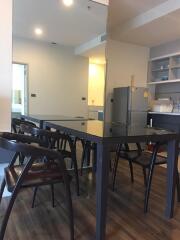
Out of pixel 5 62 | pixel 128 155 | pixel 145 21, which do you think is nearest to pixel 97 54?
pixel 145 21

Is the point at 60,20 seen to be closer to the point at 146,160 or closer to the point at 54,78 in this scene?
the point at 54,78

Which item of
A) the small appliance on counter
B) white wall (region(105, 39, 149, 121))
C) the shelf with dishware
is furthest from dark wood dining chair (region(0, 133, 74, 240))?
the shelf with dishware

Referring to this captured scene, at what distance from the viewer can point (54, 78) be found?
3184mm

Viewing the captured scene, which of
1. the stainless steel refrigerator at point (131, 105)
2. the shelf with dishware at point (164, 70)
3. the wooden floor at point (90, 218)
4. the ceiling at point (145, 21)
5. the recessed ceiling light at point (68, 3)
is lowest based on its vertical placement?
the wooden floor at point (90, 218)

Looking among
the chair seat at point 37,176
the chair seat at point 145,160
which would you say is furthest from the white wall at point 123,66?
the chair seat at point 37,176

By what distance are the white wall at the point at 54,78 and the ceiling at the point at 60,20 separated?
145 millimetres

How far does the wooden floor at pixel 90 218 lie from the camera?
5.00ft

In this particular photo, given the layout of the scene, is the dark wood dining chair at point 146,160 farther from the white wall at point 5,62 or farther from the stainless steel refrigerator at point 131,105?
the stainless steel refrigerator at point 131,105

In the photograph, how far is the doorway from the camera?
2529 mm

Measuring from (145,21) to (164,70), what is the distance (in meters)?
1.68

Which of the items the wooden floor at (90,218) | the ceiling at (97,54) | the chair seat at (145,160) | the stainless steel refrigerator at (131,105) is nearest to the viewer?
the wooden floor at (90,218)

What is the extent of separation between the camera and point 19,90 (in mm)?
2666

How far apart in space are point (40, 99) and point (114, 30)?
98.0 inches

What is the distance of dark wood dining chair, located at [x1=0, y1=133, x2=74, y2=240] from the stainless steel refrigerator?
3024 millimetres
